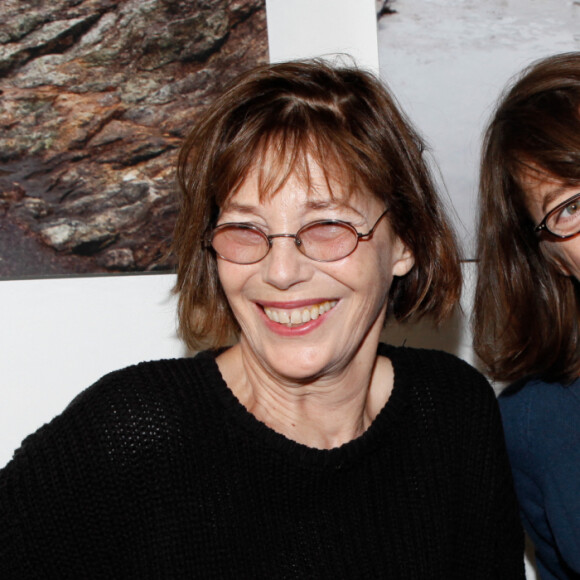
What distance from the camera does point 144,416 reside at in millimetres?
1353

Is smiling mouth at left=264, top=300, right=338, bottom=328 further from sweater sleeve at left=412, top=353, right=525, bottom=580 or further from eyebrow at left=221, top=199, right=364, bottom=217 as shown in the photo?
sweater sleeve at left=412, top=353, right=525, bottom=580

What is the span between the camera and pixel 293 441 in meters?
1.42

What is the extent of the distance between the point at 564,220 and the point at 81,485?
1.00 metres

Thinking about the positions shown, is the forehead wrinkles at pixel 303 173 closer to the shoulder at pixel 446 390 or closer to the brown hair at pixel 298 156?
the brown hair at pixel 298 156

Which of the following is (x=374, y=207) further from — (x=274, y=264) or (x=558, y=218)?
(x=558, y=218)

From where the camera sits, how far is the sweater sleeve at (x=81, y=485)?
1265 millimetres

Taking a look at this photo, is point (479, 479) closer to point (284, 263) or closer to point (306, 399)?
point (306, 399)

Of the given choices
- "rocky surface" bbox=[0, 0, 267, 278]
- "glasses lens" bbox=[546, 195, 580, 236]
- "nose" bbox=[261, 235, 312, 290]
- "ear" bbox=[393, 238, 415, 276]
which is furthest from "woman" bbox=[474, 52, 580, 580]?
"rocky surface" bbox=[0, 0, 267, 278]

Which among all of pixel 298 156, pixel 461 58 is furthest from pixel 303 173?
pixel 461 58

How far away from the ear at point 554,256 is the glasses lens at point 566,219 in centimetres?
5

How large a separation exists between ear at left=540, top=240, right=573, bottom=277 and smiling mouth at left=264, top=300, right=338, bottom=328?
0.49m

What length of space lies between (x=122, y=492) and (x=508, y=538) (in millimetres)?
802

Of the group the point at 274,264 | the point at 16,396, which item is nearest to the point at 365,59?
the point at 274,264

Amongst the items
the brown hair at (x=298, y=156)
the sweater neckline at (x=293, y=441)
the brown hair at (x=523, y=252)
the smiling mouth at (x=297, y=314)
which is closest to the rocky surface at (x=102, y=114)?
the brown hair at (x=298, y=156)
